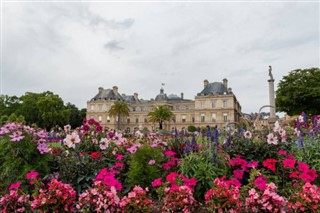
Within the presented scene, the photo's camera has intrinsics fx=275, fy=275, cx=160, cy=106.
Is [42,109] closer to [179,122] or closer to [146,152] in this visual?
[179,122]

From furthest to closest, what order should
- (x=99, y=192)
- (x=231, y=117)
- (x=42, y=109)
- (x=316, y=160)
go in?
(x=231, y=117) < (x=42, y=109) < (x=316, y=160) < (x=99, y=192)

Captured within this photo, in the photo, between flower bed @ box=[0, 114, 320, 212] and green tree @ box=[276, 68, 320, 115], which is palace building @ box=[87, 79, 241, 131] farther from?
flower bed @ box=[0, 114, 320, 212]

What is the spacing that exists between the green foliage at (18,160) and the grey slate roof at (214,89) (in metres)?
59.3

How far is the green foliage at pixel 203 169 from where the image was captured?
3.94 m

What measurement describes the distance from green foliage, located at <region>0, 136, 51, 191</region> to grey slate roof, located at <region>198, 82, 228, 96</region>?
195 ft

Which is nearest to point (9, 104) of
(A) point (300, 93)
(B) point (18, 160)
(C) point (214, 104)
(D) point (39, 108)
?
(D) point (39, 108)

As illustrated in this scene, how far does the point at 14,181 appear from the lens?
3926 millimetres

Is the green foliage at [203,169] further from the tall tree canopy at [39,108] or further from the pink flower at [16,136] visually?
the tall tree canopy at [39,108]

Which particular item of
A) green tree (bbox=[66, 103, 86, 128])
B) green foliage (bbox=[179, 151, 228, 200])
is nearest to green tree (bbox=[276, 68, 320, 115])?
green foliage (bbox=[179, 151, 228, 200])

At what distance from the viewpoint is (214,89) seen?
62.6m

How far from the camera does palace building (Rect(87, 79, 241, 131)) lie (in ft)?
200

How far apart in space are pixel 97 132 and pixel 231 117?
5688cm

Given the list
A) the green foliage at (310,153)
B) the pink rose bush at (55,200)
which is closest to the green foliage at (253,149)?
the green foliage at (310,153)

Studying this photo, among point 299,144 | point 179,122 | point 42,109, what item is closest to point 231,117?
point 179,122
